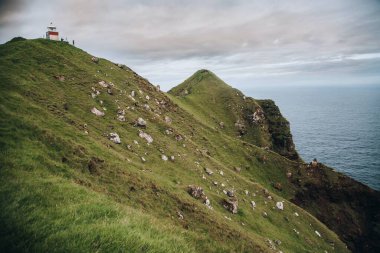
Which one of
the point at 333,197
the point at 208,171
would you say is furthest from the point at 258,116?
the point at 208,171

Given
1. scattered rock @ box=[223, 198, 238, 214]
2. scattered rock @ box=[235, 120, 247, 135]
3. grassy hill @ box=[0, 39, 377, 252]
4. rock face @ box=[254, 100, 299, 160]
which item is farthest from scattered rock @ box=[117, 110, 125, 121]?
rock face @ box=[254, 100, 299, 160]

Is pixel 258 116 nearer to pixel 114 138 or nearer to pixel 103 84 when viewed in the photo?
pixel 103 84

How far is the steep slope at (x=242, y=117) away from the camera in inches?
3691

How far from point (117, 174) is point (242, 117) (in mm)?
80600

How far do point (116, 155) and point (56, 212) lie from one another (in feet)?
68.8

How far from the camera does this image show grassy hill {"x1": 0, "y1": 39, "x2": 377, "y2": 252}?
29.0 ft

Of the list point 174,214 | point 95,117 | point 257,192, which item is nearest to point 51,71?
point 95,117

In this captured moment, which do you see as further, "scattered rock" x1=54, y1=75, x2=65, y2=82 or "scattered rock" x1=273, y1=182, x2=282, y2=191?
"scattered rock" x1=273, y1=182, x2=282, y2=191

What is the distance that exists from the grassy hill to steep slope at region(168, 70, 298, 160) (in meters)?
24.0

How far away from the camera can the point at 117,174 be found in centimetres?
2586

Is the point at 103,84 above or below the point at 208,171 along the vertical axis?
above

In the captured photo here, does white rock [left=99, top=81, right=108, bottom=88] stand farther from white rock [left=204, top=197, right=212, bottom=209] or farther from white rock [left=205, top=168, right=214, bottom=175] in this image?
white rock [left=204, top=197, right=212, bottom=209]

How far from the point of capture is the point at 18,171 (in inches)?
597

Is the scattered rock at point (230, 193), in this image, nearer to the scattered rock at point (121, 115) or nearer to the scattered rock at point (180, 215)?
the scattered rock at point (180, 215)
